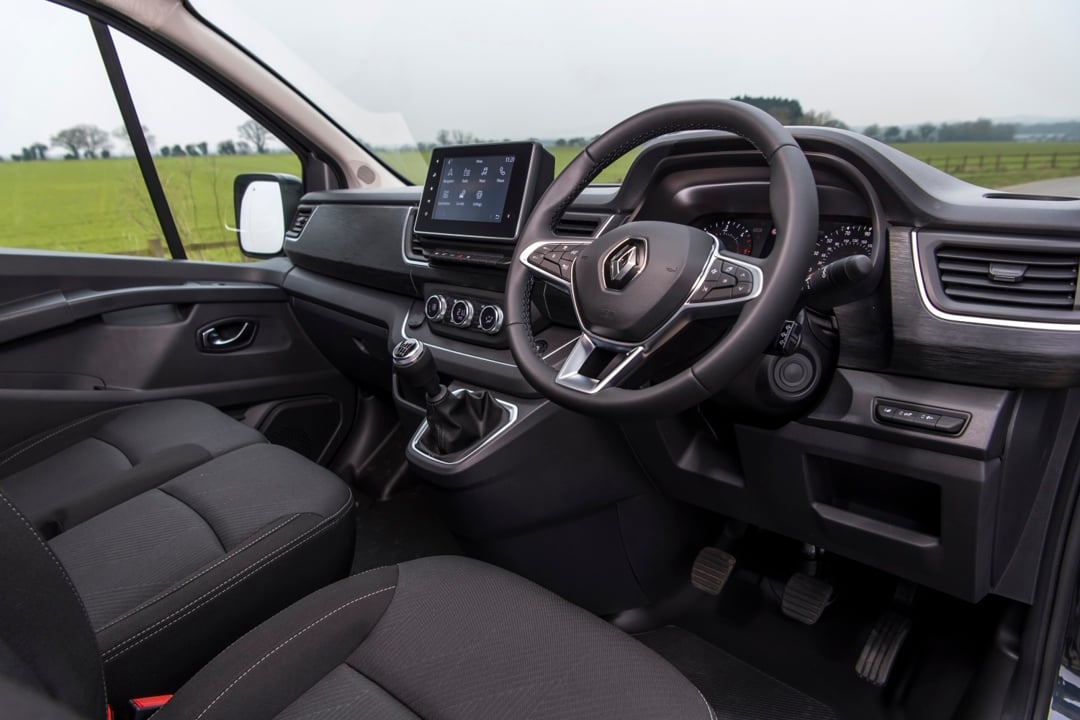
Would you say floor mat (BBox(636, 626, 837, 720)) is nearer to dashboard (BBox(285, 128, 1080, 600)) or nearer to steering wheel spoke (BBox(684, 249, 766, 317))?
dashboard (BBox(285, 128, 1080, 600))

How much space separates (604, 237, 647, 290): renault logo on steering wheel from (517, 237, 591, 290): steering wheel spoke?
0.08 meters

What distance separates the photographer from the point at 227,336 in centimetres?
217

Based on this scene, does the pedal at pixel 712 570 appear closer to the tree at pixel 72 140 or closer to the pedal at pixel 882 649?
the pedal at pixel 882 649

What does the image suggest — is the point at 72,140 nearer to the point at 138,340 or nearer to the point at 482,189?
the point at 138,340

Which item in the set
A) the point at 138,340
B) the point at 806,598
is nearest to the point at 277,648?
the point at 806,598

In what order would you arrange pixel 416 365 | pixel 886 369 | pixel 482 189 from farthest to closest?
pixel 482 189 < pixel 416 365 < pixel 886 369

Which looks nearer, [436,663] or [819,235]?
[436,663]

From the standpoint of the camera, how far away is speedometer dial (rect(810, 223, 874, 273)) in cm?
109

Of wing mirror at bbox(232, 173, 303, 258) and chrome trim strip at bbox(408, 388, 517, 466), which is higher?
wing mirror at bbox(232, 173, 303, 258)

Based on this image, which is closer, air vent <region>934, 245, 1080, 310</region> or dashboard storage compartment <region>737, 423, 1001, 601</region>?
air vent <region>934, 245, 1080, 310</region>

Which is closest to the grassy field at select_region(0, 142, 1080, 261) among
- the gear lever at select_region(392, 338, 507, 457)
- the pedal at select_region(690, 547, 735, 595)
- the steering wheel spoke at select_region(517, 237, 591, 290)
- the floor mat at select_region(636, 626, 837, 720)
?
the gear lever at select_region(392, 338, 507, 457)

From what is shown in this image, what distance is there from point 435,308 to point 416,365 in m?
0.38

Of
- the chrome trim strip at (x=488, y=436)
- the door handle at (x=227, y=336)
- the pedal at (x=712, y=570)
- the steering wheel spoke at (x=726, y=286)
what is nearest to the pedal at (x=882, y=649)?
the pedal at (x=712, y=570)

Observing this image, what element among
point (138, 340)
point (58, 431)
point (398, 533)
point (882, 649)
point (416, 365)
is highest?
point (416, 365)
